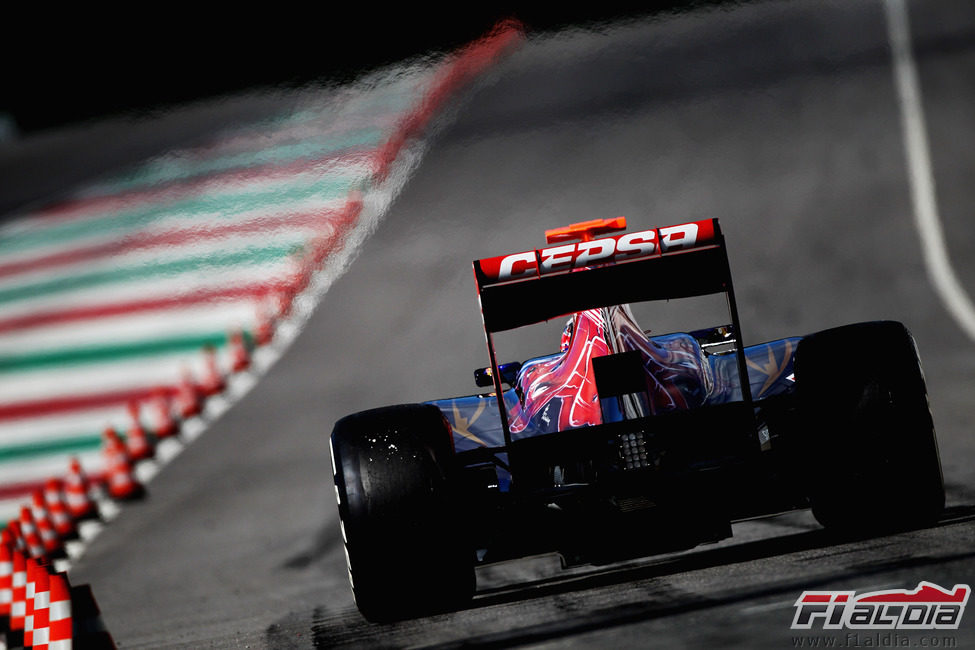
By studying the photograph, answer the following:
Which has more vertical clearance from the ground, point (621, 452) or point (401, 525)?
point (621, 452)

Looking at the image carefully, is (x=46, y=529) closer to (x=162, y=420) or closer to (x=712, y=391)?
(x=162, y=420)

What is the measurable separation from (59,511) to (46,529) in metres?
0.43

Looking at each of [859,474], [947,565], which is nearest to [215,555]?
[859,474]

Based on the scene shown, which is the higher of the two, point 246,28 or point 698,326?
point 246,28

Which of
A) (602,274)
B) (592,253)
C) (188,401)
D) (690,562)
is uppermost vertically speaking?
(592,253)

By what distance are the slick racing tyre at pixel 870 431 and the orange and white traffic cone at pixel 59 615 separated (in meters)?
3.61

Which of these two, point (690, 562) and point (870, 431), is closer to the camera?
point (870, 431)

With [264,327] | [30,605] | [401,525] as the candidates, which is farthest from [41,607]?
[264,327]

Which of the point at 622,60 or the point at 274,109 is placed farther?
the point at 274,109

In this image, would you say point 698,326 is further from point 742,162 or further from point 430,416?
point 430,416

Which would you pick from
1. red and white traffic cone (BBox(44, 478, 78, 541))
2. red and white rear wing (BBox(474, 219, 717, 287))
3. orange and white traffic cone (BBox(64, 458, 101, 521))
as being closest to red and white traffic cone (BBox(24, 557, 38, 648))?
red and white rear wing (BBox(474, 219, 717, 287))

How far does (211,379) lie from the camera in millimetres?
15188

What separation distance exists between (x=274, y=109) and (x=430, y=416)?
15.7 metres

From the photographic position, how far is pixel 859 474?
18.7ft
